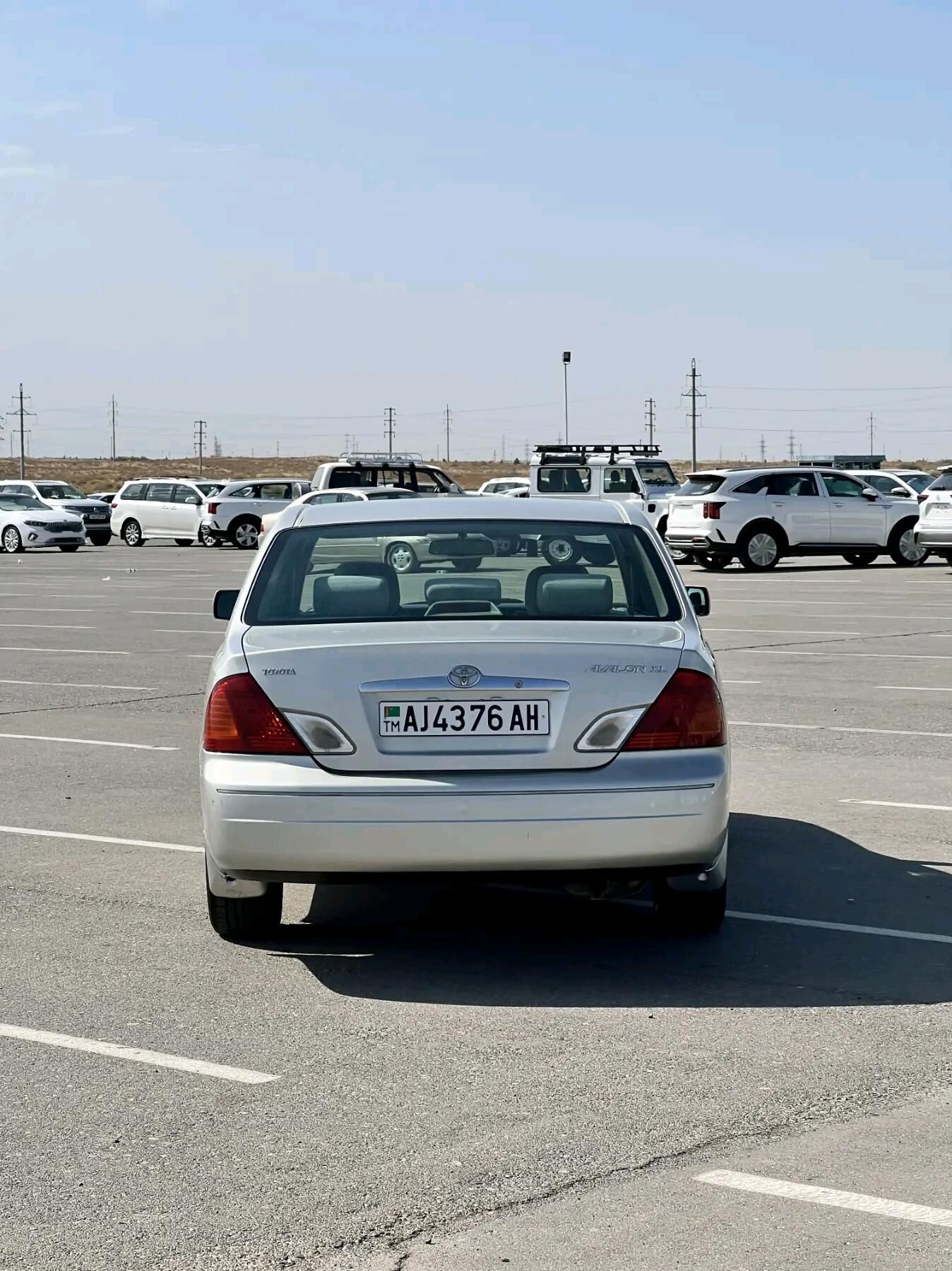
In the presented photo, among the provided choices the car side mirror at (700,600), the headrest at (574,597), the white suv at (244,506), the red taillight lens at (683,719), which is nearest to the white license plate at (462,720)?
the red taillight lens at (683,719)

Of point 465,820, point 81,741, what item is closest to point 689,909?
point 465,820

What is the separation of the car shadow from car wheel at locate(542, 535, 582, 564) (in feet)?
4.28

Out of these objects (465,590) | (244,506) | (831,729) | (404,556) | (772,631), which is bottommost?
(831,729)

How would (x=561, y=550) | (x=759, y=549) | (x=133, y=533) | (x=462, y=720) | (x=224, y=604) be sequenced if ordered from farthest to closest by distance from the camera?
(x=133, y=533)
(x=759, y=549)
(x=224, y=604)
(x=561, y=550)
(x=462, y=720)

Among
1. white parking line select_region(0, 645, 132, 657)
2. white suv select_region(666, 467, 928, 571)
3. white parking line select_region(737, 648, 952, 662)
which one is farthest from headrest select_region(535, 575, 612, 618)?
white suv select_region(666, 467, 928, 571)

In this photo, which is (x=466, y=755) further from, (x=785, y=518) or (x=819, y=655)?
(x=785, y=518)

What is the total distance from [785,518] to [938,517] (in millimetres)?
3896

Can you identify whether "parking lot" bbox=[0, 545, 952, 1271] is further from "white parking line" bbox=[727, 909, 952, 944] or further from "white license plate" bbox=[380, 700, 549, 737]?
"white license plate" bbox=[380, 700, 549, 737]

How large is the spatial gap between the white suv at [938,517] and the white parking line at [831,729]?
1776 cm

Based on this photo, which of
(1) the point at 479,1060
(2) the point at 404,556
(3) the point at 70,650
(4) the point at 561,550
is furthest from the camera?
(3) the point at 70,650

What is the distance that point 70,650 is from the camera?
59.5 ft

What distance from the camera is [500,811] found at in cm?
573

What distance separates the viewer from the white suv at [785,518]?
105ft

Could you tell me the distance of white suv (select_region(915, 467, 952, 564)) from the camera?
Result: 2908cm
